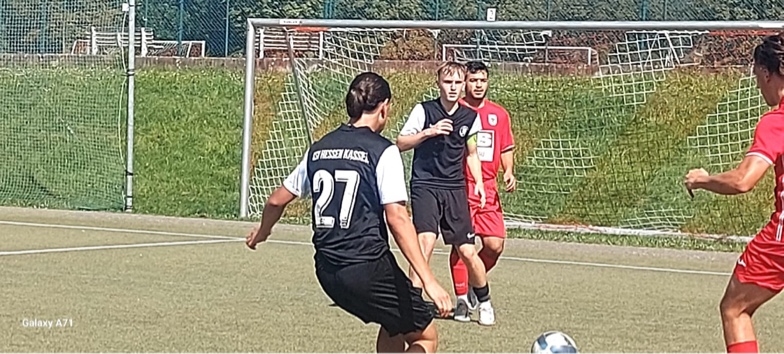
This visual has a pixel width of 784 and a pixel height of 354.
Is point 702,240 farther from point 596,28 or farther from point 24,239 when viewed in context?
point 24,239

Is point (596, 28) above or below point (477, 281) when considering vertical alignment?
above

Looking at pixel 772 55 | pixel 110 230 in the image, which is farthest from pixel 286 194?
pixel 110 230

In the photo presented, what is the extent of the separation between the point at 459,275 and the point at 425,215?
62 centimetres

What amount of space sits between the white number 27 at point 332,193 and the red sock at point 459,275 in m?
3.86

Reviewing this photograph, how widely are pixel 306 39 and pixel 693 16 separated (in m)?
11.4

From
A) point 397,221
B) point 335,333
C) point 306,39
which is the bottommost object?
point 335,333

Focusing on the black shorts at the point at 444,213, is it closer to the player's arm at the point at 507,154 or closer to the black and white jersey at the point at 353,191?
the player's arm at the point at 507,154

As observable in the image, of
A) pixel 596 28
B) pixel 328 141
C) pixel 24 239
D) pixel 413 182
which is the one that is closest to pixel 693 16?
pixel 596 28

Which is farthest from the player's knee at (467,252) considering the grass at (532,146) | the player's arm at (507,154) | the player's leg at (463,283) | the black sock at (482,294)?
the grass at (532,146)

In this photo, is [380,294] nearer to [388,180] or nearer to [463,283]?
[388,180]

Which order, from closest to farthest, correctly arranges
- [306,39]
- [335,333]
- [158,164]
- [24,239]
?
[335,333], [24,239], [306,39], [158,164]

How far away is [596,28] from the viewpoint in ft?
53.4

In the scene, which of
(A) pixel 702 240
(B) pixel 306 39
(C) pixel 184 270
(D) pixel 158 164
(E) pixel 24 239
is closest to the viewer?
Result: (C) pixel 184 270

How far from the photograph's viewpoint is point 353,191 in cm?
673
